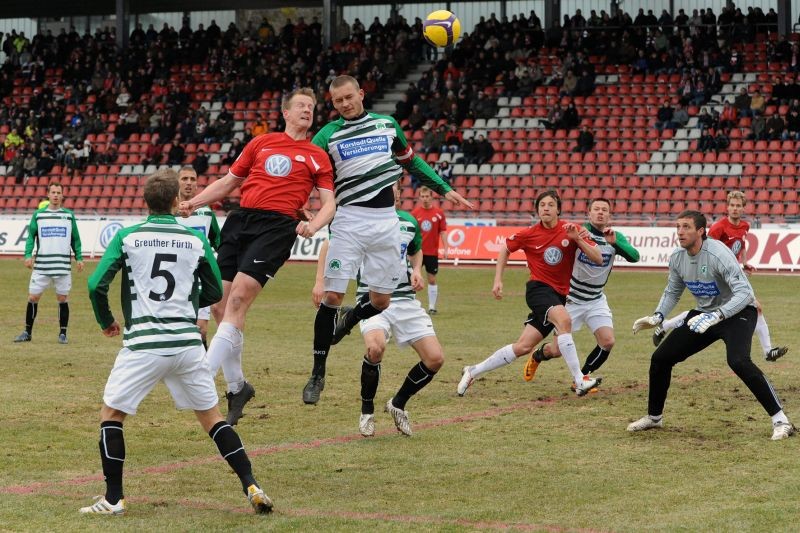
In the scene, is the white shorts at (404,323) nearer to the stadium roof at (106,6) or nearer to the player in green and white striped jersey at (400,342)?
the player in green and white striped jersey at (400,342)

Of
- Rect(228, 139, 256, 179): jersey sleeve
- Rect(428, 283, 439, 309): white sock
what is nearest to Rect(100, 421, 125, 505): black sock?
Rect(228, 139, 256, 179): jersey sleeve

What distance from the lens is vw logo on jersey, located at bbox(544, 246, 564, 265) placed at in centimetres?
1168

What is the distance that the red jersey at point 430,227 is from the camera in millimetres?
21516

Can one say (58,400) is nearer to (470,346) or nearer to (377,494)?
(377,494)

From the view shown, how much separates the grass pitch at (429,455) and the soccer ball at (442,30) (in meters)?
6.89

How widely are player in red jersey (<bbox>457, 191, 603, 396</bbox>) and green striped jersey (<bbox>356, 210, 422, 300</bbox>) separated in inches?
50.1

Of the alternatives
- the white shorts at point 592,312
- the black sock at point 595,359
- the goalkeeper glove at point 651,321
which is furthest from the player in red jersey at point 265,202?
the black sock at point 595,359

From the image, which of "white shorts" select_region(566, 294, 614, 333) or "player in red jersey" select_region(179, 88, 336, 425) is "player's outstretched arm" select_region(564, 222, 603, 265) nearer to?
"white shorts" select_region(566, 294, 614, 333)

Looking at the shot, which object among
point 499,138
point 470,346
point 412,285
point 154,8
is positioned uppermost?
point 154,8

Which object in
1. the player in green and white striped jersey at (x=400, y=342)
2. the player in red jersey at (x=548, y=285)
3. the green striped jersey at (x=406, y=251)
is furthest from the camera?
the player in red jersey at (x=548, y=285)

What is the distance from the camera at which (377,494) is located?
722cm

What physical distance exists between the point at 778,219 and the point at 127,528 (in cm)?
2706

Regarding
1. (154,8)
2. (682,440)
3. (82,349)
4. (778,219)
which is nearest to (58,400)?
(82,349)

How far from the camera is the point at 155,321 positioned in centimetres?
655
